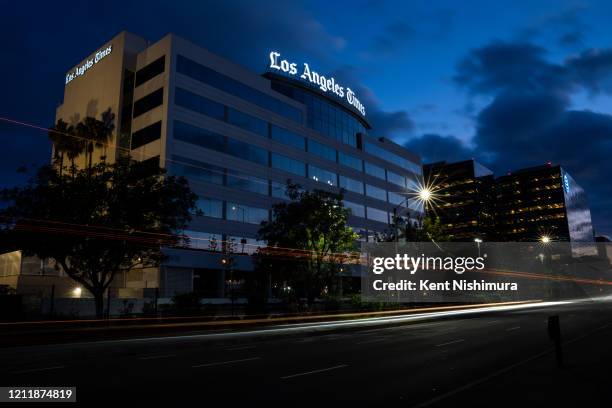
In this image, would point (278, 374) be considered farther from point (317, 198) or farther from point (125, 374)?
point (317, 198)

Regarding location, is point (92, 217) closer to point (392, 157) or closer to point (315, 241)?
point (315, 241)

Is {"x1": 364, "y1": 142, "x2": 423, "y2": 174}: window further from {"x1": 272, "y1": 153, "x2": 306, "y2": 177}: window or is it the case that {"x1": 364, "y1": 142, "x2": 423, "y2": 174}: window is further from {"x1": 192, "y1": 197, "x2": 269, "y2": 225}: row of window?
{"x1": 192, "y1": 197, "x2": 269, "y2": 225}: row of window

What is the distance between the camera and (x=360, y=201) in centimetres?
8406

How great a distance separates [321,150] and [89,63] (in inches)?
1424

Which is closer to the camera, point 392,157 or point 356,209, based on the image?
point 356,209

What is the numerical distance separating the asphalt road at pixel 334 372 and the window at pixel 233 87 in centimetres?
4462

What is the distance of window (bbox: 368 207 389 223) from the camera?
86438 millimetres

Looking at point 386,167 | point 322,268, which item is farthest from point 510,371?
point 386,167

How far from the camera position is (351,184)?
271 ft

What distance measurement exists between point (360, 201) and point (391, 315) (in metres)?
48.0

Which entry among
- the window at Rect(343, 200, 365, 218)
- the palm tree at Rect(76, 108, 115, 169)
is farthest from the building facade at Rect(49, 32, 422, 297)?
the window at Rect(343, 200, 365, 218)

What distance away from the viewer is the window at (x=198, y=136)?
54.2 m

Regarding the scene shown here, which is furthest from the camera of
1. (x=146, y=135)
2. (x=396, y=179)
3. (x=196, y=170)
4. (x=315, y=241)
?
(x=396, y=179)

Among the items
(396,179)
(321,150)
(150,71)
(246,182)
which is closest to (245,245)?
(246,182)
